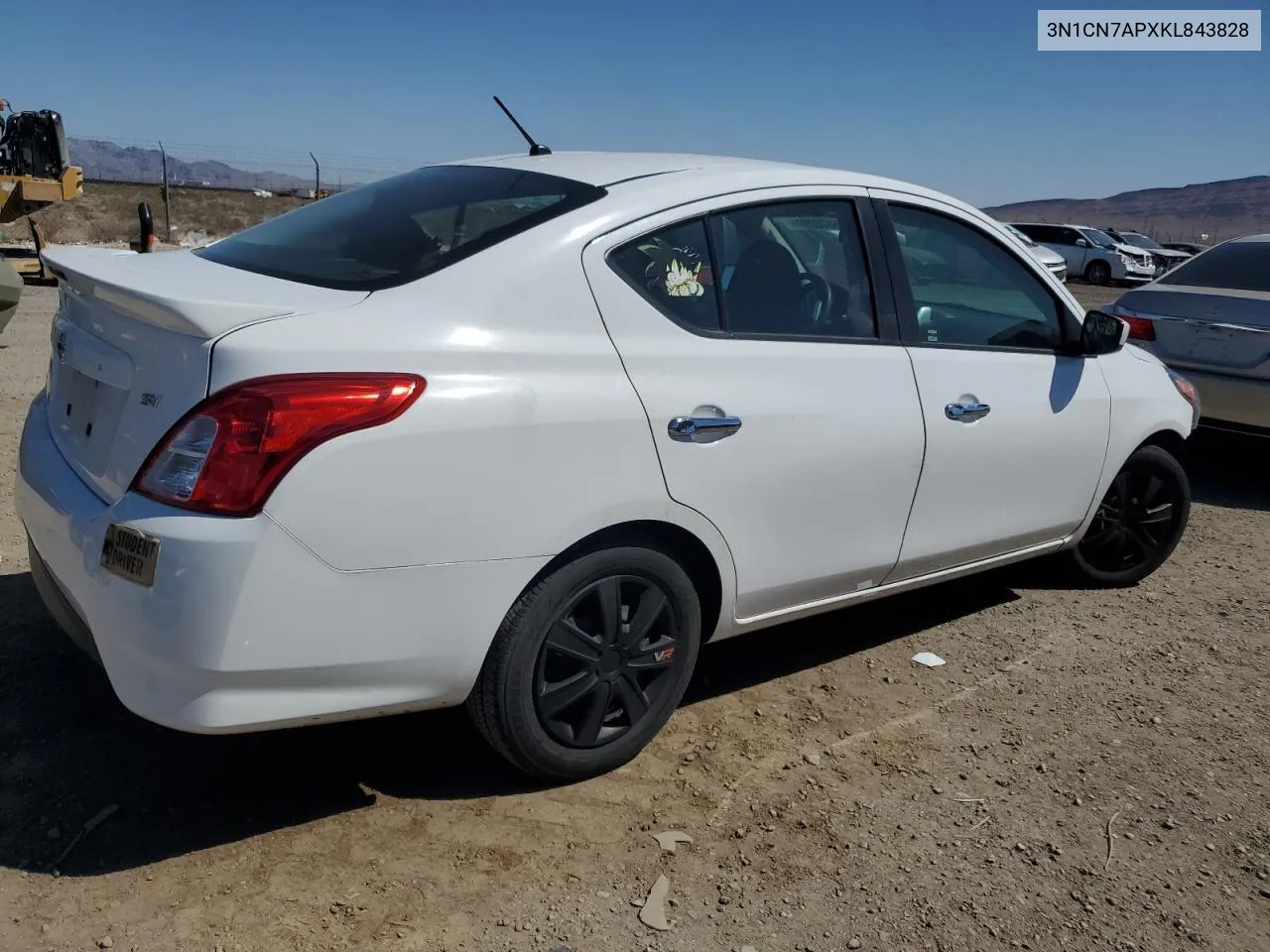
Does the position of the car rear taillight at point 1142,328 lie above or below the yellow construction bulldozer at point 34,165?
below

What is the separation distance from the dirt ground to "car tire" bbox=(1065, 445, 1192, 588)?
2.55 feet

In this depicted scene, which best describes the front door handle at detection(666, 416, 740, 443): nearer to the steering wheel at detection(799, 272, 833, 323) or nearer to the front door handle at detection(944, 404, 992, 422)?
the steering wheel at detection(799, 272, 833, 323)

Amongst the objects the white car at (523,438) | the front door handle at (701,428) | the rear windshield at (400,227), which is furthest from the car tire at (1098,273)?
the front door handle at (701,428)

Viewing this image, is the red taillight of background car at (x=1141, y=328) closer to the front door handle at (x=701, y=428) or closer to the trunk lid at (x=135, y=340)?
the front door handle at (x=701, y=428)

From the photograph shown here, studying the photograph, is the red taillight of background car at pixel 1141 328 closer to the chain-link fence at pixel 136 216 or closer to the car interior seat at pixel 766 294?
the car interior seat at pixel 766 294

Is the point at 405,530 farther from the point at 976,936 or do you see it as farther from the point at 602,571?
the point at 976,936

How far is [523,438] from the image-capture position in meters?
2.65

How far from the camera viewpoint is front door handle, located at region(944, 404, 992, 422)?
370cm

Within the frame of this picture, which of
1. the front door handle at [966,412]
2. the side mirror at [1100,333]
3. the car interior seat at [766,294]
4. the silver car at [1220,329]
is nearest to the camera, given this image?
the car interior seat at [766,294]

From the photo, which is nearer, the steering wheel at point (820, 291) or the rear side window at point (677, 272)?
the rear side window at point (677, 272)

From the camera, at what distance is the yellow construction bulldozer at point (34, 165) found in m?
18.1

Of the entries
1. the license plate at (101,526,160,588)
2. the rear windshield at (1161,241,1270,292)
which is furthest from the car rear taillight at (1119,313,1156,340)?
the license plate at (101,526,160,588)

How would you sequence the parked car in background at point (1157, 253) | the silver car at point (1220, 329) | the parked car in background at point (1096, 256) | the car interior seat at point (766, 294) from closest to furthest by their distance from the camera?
the car interior seat at point (766, 294), the silver car at point (1220, 329), the parked car in background at point (1096, 256), the parked car in background at point (1157, 253)

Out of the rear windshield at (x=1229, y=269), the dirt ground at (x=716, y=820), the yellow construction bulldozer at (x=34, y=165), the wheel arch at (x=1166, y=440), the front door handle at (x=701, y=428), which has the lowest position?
the dirt ground at (x=716, y=820)
